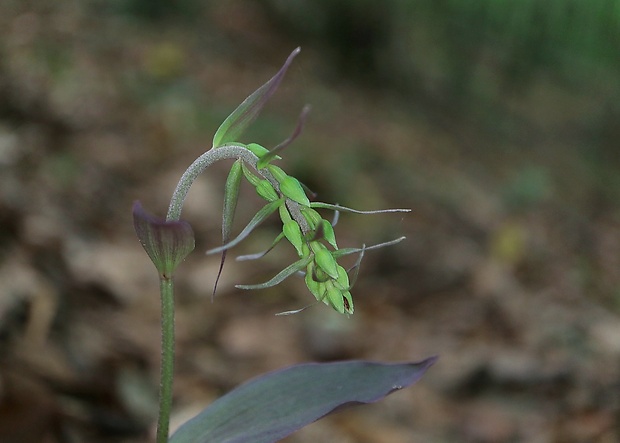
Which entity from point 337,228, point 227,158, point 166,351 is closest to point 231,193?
point 227,158

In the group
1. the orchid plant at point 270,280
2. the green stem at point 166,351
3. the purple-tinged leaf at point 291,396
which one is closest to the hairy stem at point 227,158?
the orchid plant at point 270,280

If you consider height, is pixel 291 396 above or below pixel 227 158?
below

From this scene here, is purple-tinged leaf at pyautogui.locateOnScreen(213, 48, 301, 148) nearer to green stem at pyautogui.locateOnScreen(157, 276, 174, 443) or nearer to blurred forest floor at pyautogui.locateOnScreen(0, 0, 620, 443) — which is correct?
green stem at pyautogui.locateOnScreen(157, 276, 174, 443)

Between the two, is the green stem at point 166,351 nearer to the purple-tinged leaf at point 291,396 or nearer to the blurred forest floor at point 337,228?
the purple-tinged leaf at point 291,396

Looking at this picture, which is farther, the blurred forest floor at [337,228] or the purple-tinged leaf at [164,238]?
the blurred forest floor at [337,228]

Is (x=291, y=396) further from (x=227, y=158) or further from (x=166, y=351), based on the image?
(x=227, y=158)

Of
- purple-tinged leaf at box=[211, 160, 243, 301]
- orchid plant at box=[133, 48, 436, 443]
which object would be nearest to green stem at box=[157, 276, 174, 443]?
orchid plant at box=[133, 48, 436, 443]

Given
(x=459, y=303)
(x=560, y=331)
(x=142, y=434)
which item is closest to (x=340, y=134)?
(x=459, y=303)
